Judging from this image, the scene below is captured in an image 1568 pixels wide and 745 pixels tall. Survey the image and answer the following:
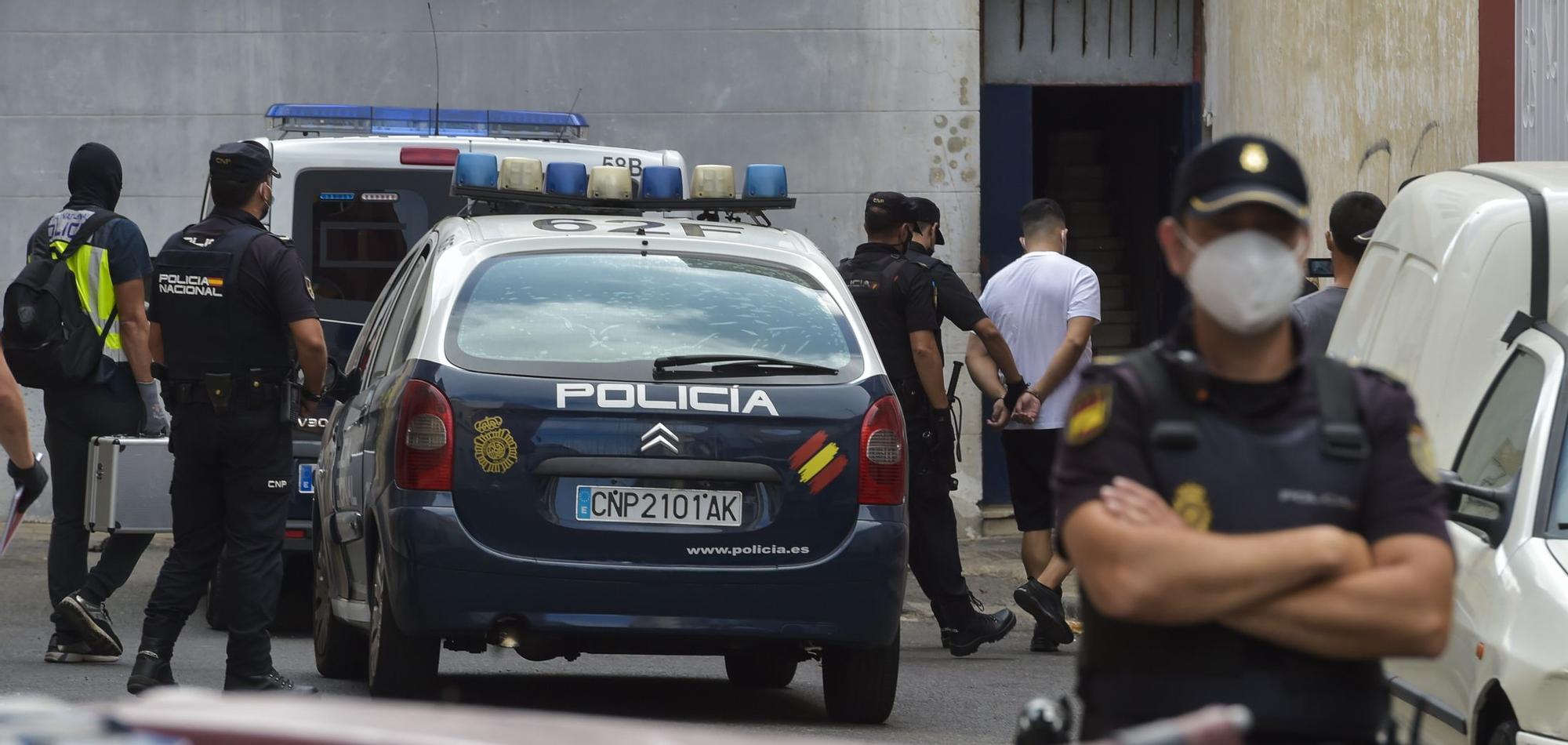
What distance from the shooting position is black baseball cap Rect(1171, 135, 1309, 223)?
2820 millimetres

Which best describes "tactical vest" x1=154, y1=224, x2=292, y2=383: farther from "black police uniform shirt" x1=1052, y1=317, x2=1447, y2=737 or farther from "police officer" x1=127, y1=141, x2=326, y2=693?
"black police uniform shirt" x1=1052, y1=317, x2=1447, y2=737

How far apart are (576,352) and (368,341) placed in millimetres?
1926

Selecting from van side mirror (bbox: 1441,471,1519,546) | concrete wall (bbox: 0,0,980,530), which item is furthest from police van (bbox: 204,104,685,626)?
van side mirror (bbox: 1441,471,1519,546)

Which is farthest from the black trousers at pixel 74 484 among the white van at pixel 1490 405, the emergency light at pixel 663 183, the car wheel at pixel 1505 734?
the car wheel at pixel 1505 734

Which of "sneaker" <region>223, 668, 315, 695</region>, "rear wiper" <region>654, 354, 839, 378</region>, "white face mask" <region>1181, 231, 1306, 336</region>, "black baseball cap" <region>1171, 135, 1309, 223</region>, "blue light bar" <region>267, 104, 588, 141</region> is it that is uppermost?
"blue light bar" <region>267, 104, 588, 141</region>

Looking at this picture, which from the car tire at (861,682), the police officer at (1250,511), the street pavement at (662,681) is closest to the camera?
the police officer at (1250,511)

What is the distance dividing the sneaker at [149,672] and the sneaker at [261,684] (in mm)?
217

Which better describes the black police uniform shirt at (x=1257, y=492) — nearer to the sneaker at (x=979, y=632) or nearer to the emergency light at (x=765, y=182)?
the emergency light at (x=765, y=182)

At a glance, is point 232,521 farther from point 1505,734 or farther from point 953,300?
point 1505,734

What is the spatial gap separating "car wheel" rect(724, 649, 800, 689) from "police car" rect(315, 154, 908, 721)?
1.19 metres

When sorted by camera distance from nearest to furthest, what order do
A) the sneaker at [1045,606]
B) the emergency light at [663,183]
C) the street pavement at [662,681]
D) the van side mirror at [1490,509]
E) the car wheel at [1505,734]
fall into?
the car wheel at [1505,734]
the van side mirror at [1490,509]
the street pavement at [662,681]
the emergency light at [663,183]
the sneaker at [1045,606]

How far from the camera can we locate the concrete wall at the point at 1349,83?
11.0 m

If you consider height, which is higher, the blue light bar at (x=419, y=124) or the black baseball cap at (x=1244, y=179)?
the blue light bar at (x=419, y=124)

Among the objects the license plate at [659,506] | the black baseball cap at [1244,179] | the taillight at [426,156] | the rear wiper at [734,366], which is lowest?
the license plate at [659,506]
